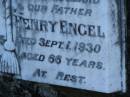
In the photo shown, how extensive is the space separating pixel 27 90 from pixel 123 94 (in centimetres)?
130

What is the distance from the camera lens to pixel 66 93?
19.7 feet

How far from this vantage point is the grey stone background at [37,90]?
5711 mm

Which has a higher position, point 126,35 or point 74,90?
point 126,35

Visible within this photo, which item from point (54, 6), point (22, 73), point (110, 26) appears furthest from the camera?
point (22, 73)

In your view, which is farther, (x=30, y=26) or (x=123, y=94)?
(x=30, y=26)

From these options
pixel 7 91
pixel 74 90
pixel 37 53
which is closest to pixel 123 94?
pixel 74 90

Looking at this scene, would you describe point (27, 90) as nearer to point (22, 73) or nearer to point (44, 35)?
point (22, 73)

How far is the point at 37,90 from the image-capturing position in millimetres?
6266

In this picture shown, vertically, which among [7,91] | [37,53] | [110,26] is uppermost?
[110,26]

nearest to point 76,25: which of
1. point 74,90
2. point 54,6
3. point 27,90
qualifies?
→ point 54,6

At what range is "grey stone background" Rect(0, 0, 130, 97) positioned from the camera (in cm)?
571

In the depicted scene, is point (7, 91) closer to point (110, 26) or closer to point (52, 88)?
point (52, 88)

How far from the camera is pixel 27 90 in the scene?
20.8ft

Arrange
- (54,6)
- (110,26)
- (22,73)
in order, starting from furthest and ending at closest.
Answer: (22,73) → (54,6) → (110,26)
